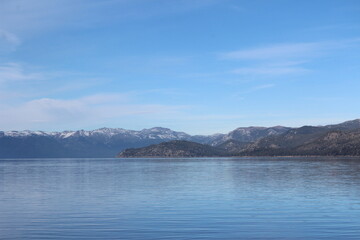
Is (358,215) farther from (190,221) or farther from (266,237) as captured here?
(190,221)

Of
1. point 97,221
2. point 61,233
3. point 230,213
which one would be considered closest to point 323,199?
point 230,213

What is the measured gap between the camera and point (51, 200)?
59.8 metres

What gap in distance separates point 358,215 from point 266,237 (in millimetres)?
14569

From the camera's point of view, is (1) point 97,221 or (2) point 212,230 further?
(1) point 97,221

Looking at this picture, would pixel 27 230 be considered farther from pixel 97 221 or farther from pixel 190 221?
pixel 190 221

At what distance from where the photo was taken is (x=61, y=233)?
1437 inches

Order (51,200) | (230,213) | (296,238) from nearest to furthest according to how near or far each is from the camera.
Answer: (296,238)
(230,213)
(51,200)

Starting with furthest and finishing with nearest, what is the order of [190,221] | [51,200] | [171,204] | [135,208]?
[51,200]
[171,204]
[135,208]
[190,221]

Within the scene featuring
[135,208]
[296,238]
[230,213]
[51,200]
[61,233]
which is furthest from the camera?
[51,200]

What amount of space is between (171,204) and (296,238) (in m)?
23.2

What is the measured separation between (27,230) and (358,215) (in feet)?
106

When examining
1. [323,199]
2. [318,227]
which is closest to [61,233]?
[318,227]

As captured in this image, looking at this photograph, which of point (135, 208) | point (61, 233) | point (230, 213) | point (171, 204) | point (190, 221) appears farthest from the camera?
point (171, 204)

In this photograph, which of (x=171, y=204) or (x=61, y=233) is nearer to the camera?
(x=61, y=233)
